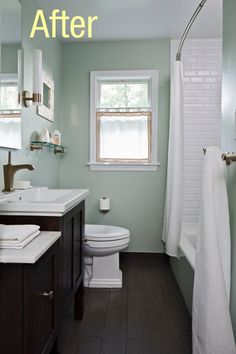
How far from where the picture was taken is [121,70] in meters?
3.22

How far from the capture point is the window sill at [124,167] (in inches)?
126

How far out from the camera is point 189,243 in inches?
98.5

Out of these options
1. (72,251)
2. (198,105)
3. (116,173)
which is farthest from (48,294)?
(198,105)

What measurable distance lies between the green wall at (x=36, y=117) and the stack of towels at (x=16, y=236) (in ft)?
2.40

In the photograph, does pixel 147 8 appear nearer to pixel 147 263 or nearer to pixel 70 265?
pixel 70 265

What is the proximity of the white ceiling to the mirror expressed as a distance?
0.75 meters

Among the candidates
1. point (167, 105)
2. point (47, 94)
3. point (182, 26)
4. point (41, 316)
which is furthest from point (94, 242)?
point (182, 26)

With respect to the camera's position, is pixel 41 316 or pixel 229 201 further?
pixel 229 201

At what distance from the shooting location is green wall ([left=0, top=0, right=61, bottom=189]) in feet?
7.13

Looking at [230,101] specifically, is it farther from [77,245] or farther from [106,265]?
[106,265]

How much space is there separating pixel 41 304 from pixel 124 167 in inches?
87.8

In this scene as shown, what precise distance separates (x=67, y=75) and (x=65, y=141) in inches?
30.1

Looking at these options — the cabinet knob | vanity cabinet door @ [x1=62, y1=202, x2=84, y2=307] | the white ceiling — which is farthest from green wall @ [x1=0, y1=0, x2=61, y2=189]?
the cabinet knob

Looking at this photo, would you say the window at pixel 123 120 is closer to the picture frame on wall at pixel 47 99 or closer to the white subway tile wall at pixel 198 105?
the white subway tile wall at pixel 198 105
